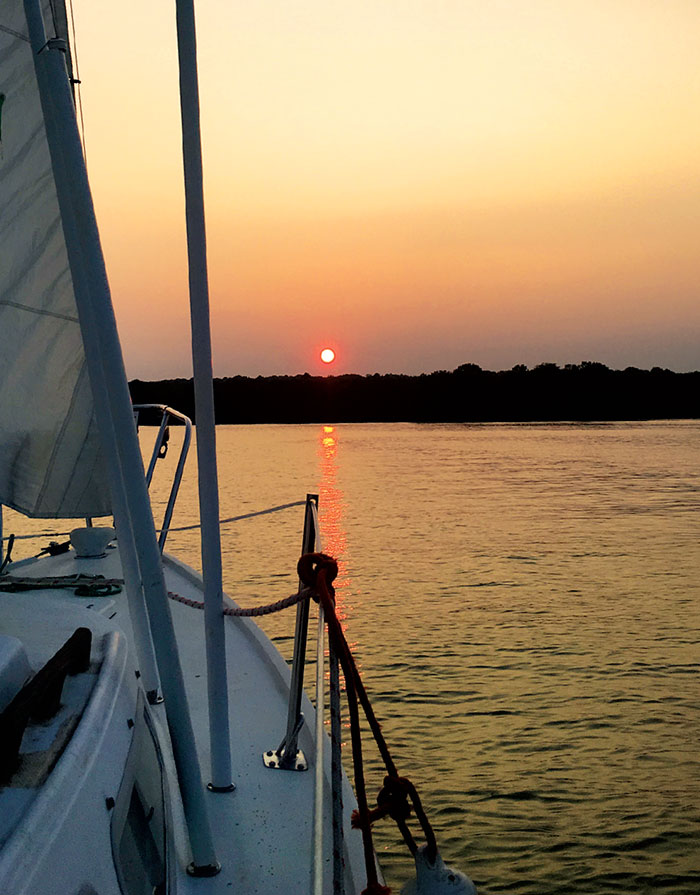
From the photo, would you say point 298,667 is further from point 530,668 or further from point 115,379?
point 530,668

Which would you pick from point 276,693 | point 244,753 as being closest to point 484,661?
point 276,693

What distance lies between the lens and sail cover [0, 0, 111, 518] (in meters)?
4.34

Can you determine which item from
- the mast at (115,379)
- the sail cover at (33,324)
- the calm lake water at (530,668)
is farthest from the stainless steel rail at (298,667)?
the calm lake water at (530,668)

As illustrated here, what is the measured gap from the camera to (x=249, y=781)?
382 centimetres

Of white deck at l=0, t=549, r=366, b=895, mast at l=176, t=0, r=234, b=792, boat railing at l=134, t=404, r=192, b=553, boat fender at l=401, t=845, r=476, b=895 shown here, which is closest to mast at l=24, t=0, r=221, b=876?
white deck at l=0, t=549, r=366, b=895

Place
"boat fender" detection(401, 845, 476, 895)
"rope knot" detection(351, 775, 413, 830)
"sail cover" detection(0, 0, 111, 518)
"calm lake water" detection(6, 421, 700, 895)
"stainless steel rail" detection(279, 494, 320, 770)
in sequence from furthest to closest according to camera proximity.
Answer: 1. "calm lake water" detection(6, 421, 700, 895)
2. "sail cover" detection(0, 0, 111, 518)
3. "stainless steel rail" detection(279, 494, 320, 770)
4. "rope knot" detection(351, 775, 413, 830)
5. "boat fender" detection(401, 845, 476, 895)

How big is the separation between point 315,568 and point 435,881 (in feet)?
3.71

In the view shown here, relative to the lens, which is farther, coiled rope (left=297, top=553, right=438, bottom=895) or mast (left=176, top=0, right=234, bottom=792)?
mast (left=176, top=0, right=234, bottom=792)

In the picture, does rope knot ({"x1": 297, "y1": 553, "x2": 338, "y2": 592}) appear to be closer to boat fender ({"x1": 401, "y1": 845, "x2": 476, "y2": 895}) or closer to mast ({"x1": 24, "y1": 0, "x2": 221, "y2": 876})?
mast ({"x1": 24, "y1": 0, "x2": 221, "y2": 876})

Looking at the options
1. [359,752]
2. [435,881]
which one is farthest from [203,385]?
[435,881]

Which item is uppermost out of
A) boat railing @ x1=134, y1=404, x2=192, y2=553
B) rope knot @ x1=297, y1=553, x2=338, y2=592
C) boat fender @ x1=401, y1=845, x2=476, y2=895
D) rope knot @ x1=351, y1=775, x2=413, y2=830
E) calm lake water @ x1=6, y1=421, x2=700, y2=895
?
boat railing @ x1=134, y1=404, x2=192, y2=553

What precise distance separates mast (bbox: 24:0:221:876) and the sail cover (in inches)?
66.7

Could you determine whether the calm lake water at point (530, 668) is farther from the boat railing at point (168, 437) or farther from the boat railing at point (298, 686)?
the boat railing at point (298, 686)

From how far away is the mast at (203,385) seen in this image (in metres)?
3.14
